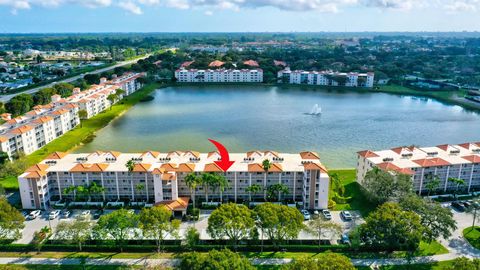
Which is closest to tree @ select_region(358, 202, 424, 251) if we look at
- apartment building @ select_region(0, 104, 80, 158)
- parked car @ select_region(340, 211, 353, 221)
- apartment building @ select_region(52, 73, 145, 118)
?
parked car @ select_region(340, 211, 353, 221)

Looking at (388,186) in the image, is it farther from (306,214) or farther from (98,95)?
(98,95)

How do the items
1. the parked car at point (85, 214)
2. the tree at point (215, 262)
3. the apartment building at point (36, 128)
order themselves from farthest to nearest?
1. the apartment building at point (36, 128)
2. the parked car at point (85, 214)
3. the tree at point (215, 262)

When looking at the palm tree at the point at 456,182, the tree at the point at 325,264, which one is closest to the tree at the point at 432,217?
the palm tree at the point at 456,182

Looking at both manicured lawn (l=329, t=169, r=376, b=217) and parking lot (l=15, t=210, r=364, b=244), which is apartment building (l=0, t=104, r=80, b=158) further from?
manicured lawn (l=329, t=169, r=376, b=217)

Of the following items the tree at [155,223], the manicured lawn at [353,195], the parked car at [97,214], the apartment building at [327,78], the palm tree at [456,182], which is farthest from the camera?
the apartment building at [327,78]

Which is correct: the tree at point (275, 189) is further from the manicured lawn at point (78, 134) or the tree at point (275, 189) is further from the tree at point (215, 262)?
the manicured lawn at point (78, 134)

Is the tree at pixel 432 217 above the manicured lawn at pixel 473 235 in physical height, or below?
above

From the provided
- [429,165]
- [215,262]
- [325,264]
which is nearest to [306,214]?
[325,264]
